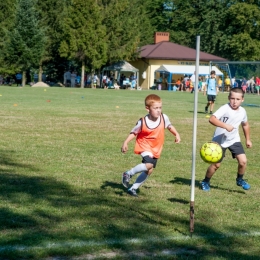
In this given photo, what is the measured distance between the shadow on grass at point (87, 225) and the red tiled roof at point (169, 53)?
6555cm

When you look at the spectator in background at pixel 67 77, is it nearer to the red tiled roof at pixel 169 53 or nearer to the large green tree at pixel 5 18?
the large green tree at pixel 5 18

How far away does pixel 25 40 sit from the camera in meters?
63.9

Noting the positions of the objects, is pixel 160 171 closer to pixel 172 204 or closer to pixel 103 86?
pixel 172 204

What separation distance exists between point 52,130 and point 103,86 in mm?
54755

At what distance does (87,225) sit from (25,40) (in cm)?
5918

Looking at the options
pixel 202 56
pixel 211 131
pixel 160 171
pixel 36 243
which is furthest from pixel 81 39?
pixel 36 243

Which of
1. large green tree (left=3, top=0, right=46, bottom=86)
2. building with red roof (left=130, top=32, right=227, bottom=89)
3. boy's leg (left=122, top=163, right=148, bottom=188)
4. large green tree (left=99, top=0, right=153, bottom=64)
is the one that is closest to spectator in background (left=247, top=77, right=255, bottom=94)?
boy's leg (left=122, top=163, right=148, bottom=188)

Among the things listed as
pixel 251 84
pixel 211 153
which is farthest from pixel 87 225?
pixel 251 84

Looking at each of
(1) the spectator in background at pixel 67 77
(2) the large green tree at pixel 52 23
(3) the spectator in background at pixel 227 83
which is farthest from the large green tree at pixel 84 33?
(3) the spectator in background at pixel 227 83

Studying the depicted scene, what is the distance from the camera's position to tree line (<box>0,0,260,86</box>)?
209ft

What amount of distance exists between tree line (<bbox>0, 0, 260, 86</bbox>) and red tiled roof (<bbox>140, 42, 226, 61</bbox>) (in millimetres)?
2880

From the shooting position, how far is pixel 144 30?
8494cm

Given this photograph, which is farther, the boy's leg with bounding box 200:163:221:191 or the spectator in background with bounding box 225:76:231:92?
the spectator in background with bounding box 225:76:231:92

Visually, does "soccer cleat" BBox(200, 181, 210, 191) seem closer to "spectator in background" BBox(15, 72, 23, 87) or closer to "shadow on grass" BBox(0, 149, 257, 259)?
"shadow on grass" BBox(0, 149, 257, 259)
